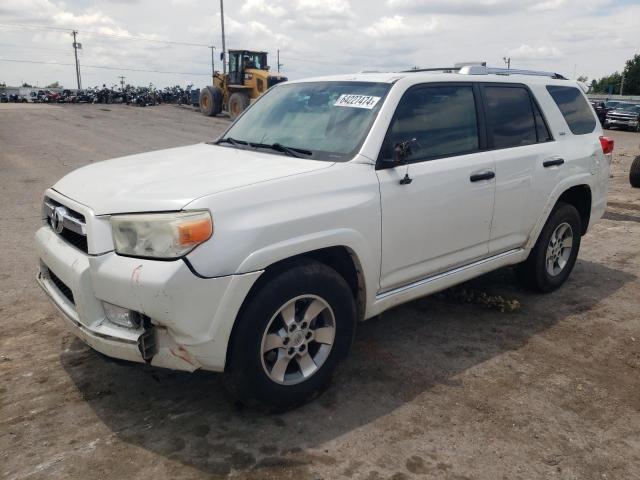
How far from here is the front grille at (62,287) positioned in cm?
309

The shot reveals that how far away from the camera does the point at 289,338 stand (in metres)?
3.07

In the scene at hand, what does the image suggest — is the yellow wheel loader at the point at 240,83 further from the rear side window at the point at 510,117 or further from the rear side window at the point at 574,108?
the rear side window at the point at 510,117

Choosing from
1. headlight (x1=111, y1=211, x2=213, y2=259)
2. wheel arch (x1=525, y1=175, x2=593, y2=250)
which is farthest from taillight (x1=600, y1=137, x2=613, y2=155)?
headlight (x1=111, y1=211, x2=213, y2=259)

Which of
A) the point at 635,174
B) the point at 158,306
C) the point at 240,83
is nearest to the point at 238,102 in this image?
the point at 240,83

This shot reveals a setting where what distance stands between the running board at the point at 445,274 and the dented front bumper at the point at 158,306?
1.16m

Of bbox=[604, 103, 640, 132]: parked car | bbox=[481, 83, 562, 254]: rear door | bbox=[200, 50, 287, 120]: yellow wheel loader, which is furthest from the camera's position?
bbox=[604, 103, 640, 132]: parked car

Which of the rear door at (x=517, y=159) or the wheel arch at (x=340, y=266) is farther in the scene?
the rear door at (x=517, y=159)

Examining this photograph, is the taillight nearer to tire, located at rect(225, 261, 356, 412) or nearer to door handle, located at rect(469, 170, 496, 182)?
door handle, located at rect(469, 170, 496, 182)

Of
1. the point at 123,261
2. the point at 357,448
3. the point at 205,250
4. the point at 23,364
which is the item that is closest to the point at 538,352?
the point at 357,448

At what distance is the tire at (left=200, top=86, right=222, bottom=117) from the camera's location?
2722cm

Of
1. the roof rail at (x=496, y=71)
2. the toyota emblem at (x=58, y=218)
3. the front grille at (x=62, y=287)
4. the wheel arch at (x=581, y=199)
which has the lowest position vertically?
the front grille at (x=62, y=287)

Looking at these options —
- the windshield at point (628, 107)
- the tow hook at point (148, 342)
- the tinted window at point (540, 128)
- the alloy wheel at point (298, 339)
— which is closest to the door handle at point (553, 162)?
the tinted window at point (540, 128)

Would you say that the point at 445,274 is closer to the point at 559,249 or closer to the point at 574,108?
the point at 559,249

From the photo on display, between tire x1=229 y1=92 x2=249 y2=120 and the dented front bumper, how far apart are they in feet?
74.5
